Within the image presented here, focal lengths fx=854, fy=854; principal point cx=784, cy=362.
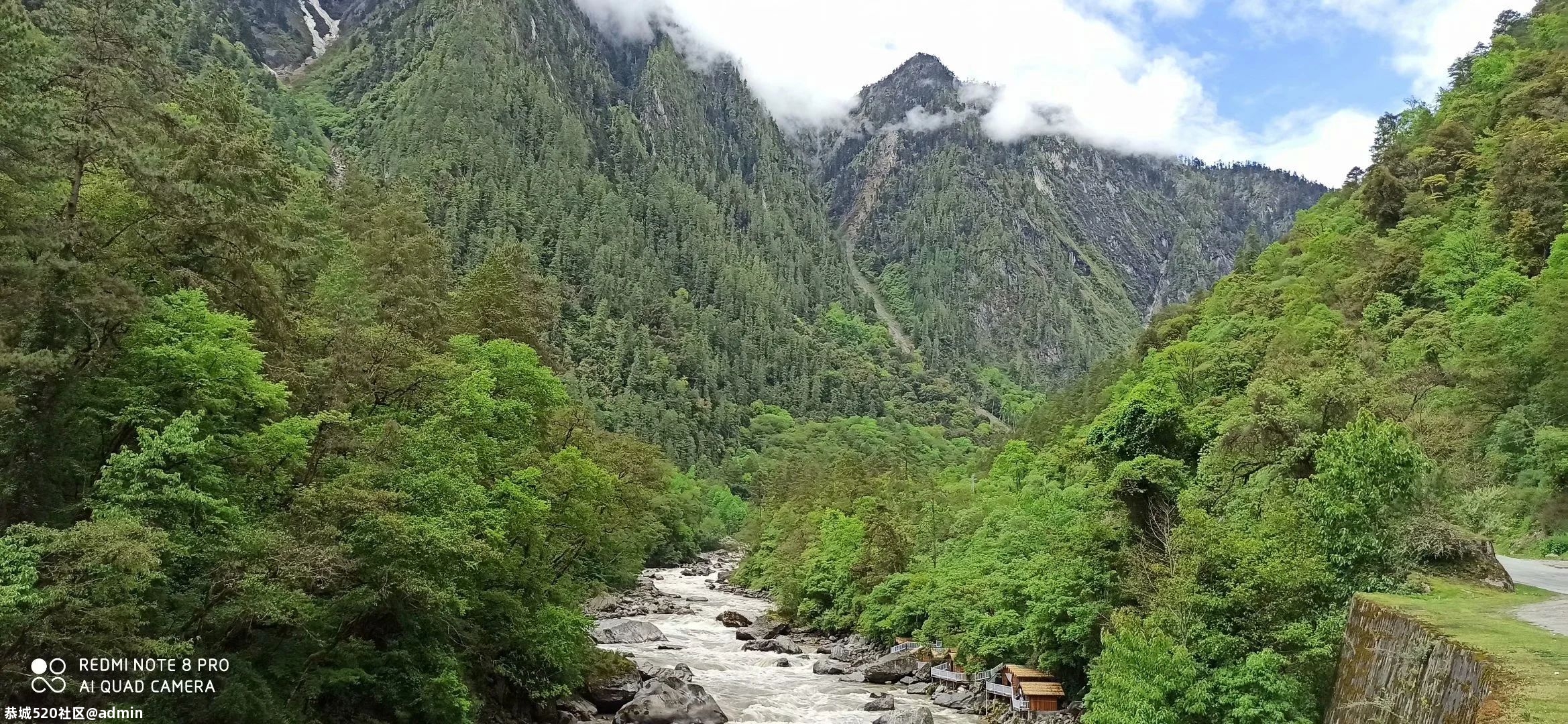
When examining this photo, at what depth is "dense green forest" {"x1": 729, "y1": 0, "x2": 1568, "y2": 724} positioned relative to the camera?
Answer: 80.7 ft

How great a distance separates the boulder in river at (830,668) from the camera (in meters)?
53.0

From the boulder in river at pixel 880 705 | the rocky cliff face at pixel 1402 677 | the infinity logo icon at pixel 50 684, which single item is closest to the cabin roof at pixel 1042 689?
the boulder in river at pixel 880 705

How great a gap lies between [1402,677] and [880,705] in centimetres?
2833

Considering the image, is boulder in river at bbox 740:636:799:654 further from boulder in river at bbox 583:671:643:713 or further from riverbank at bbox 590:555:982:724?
boulder in river at bbox 583:671:643:713

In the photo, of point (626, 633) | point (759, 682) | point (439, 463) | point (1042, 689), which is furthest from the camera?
point (626, 633)

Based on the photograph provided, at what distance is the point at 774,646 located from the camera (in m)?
60.7

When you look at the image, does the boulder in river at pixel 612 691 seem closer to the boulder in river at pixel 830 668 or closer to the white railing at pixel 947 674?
the boulder in river at pixel 830 668

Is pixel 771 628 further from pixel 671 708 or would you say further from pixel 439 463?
pixel 439 463

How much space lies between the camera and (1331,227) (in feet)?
279

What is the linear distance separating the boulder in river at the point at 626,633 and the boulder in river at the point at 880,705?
2202 centimetres

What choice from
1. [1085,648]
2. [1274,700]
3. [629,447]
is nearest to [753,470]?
[629,447]

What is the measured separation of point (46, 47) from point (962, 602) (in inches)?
1855

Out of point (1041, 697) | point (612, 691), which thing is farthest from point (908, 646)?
point (612, 691)

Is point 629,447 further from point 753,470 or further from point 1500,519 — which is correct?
point 753,470
